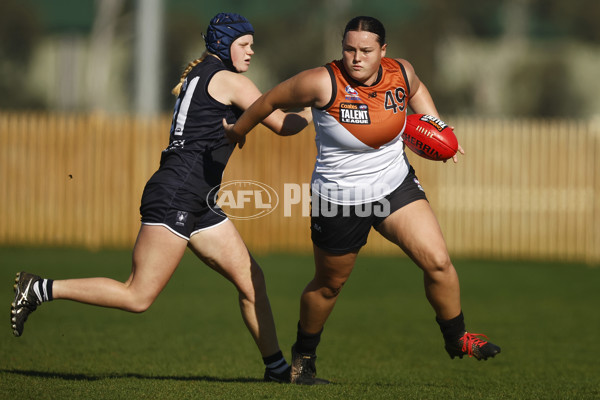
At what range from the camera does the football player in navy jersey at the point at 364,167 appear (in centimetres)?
609

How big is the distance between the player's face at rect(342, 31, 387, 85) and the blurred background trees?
27.6 meters

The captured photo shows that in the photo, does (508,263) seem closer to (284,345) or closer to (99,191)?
(99,191)

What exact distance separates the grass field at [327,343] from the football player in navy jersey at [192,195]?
0.67 m

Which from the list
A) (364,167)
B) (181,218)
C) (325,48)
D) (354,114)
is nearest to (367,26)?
(354,114)

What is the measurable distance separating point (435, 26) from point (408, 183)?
1220 inches

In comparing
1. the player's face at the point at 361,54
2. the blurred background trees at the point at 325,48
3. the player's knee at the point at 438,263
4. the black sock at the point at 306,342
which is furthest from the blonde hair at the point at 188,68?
the blurred background trees at the point at 325,48

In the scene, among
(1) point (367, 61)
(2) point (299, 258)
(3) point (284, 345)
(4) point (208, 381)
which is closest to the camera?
(1) point (367, 61)

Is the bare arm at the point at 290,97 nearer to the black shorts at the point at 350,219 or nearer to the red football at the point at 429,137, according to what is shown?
the black shorts at the point at 350,219

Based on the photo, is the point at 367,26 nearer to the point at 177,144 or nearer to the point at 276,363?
the point at 177,144

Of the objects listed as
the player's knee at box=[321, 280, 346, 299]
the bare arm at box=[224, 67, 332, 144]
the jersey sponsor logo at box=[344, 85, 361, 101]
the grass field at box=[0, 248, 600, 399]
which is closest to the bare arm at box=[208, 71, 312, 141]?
the bare arm at box=[224, 67, 332, 144]

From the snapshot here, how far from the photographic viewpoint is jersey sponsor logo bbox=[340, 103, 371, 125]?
239 inches

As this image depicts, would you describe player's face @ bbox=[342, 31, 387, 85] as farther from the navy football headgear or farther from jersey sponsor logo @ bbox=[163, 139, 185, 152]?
jersey sponsor logo @ bbox=[163, 139, 185, 152]

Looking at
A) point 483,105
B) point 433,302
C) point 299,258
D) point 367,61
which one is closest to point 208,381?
point 433,302

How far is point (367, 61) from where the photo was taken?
6.03 meters
